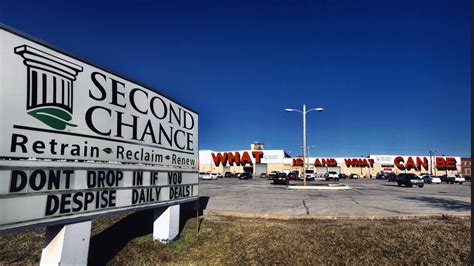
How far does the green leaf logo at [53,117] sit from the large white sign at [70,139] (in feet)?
0.05

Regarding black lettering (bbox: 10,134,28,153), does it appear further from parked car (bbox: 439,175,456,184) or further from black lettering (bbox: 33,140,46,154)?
parked car (bbox: 439,175,456,184)

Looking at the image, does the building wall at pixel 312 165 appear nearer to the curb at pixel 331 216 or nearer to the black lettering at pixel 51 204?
the curb at pixel 331 216

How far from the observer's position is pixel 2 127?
370 centimetres

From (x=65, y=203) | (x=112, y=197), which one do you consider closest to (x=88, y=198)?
(x=65, y=203)

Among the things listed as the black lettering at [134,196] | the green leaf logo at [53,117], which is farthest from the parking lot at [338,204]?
the green leaf logo at [53,117]

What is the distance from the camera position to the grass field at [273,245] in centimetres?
607

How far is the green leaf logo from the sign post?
0.05 feet

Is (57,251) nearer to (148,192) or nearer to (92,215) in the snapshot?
(92,215)

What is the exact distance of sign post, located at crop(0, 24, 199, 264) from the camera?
3857 millimetres

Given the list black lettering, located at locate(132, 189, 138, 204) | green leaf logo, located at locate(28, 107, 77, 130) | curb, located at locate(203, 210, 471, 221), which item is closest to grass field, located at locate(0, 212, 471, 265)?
black lettering, located at locate(132, 189, 138, 204)

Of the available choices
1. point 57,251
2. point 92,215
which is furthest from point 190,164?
point 57,251

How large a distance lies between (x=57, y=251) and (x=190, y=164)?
176 inches

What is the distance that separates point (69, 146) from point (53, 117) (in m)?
0.51

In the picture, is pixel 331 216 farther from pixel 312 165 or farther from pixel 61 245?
pixel 312 165
